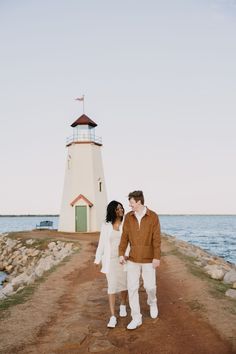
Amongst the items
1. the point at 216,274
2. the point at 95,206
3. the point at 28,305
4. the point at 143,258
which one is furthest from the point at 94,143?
the point at 143,258

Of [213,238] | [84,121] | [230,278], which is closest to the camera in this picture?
[230,278]

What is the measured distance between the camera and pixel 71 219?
31062mm

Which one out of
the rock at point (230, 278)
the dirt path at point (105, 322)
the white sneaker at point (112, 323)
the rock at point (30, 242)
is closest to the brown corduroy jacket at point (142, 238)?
the white sneaker at point (112, 323)

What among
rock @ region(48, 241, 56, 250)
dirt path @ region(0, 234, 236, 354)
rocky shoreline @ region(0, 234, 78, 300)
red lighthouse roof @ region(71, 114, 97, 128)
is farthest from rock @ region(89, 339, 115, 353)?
red lighthouse roof @ region(71, 114, 97, 128)

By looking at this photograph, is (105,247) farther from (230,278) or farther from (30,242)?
(30,242)

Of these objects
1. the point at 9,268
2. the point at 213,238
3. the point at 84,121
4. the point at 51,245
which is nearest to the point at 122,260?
the point at 51,245

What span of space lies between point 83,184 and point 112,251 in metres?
23.9

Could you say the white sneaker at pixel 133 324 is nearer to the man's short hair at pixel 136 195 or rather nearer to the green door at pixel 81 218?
the man's short hair at pixel 136 195

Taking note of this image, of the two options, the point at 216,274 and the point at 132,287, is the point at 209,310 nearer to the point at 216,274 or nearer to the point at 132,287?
the point at 132,287

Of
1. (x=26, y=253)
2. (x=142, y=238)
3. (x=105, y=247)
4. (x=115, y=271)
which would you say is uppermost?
(x=142, y=238)

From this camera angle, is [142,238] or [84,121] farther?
[84,121]

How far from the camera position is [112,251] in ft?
22.7

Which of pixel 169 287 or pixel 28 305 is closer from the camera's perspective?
pixel 28 305

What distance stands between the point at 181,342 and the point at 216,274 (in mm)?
6049
